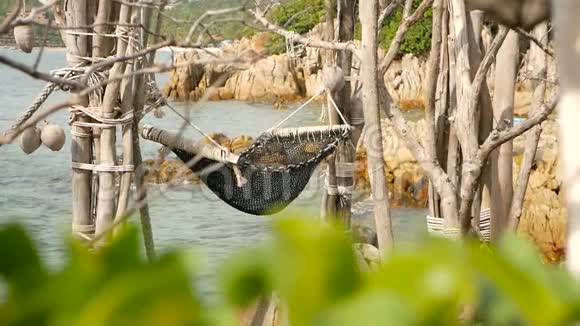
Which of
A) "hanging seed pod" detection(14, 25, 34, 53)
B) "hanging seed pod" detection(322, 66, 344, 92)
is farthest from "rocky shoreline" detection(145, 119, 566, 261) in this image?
"hanging seed pod" detection(14, 25, 34, 53)

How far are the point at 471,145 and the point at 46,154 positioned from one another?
9.98 m

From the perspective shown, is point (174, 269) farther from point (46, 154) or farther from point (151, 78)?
point (46, 154)

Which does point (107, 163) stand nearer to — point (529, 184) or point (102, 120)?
point (102, 120)

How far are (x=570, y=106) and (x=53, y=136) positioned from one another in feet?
8.39

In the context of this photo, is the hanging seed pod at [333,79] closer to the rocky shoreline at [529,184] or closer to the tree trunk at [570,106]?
the rocky shoreline at [529,184]

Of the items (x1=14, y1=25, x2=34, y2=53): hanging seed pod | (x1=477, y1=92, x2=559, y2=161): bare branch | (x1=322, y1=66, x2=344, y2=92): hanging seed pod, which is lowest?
(x1=477, y1=92, x2=559, y2=161): bare branch

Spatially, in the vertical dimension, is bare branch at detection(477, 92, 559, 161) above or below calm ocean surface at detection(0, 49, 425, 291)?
above

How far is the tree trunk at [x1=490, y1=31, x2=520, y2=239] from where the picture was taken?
3473mm

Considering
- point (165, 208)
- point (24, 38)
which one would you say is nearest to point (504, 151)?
point (24, 38)

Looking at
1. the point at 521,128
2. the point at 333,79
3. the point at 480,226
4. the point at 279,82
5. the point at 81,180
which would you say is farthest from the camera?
the point at 279,82

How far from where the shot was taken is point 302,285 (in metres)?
0.40

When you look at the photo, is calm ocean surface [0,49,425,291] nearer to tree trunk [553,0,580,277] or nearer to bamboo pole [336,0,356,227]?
bamboo pole [336,0,356,227]

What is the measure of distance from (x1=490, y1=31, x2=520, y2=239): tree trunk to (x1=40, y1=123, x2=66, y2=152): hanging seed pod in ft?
4.91

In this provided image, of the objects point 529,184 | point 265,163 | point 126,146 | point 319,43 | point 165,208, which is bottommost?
point 165,208
